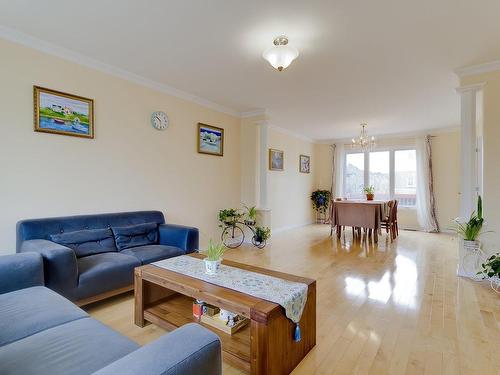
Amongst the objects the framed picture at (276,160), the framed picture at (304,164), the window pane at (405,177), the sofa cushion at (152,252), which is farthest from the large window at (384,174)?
the sofa cushion at (152,252)

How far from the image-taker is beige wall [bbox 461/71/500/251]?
117 inches

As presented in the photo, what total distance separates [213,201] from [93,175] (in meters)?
1.96

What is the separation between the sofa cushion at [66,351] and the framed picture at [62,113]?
221 cm

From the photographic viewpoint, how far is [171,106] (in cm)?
384

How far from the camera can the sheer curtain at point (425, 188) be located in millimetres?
6273

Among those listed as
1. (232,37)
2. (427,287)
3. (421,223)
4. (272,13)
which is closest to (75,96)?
(232,37)

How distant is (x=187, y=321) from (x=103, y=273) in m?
0.92

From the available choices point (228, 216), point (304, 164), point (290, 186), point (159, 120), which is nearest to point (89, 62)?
point (159, 120)

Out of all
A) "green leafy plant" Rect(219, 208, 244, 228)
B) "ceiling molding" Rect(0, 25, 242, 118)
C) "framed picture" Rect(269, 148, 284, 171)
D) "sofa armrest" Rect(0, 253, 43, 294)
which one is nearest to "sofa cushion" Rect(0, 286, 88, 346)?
"sofa armrest" Rect(0, 253, 43, 294)

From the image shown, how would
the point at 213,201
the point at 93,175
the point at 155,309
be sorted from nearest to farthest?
the point at 155,309
the point at 93,175
the point at 213,201

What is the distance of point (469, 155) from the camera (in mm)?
3141

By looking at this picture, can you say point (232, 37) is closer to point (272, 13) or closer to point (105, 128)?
point (272, 13)

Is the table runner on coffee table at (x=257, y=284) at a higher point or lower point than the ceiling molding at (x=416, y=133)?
lower

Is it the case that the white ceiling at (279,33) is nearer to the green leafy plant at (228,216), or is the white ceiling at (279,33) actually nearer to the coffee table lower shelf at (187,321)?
the green leafy plant at (228,216)
